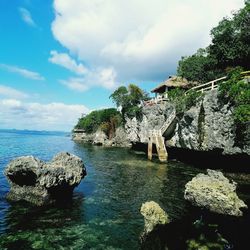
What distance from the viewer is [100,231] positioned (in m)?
12.0

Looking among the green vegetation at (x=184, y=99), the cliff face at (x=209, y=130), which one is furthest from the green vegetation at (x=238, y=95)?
the green vegetation at (x=184, y=99)

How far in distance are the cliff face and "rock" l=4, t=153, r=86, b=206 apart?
15.5 meters

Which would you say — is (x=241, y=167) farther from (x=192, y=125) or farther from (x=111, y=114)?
(x=111, y=114)

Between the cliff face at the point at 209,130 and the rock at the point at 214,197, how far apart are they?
28.6ft

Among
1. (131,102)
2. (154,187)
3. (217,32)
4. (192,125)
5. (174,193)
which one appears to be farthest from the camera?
(131,102)

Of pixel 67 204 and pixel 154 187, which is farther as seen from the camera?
pixel 154 187

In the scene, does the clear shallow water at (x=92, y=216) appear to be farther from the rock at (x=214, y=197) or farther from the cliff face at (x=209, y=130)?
the cliff face at (x=209, y=130)

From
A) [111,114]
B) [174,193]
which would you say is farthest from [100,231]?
[111,114]

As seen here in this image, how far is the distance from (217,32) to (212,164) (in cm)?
1786

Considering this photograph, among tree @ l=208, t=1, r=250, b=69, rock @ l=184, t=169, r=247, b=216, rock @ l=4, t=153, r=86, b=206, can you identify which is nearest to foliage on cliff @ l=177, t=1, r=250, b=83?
tree @ l=208, t=1, r=250, b=69

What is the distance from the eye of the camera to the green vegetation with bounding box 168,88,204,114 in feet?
95.3

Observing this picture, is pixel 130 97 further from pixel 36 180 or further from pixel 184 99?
pixel 36 180

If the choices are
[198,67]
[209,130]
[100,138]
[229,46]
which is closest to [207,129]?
[209,130]

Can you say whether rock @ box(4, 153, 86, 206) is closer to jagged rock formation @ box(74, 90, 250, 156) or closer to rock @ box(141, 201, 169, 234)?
rock @ box(141, 201, 169, 234)
